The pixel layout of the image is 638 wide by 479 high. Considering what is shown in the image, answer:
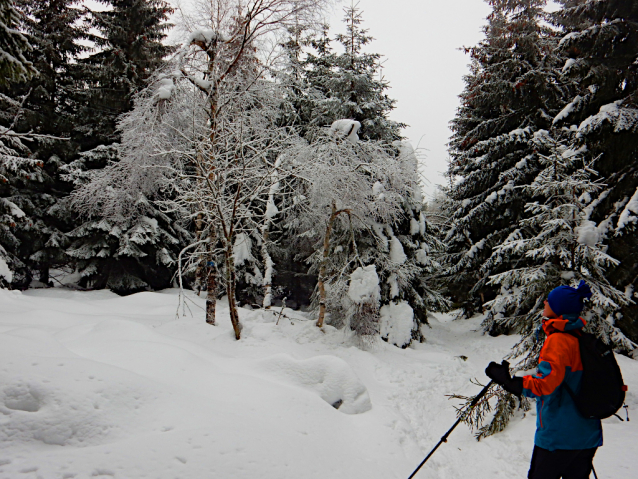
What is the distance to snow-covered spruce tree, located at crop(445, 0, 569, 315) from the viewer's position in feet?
38.7

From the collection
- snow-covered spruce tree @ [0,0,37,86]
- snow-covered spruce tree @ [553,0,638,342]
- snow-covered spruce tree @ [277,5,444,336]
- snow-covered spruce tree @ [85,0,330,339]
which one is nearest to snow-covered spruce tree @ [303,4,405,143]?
snow-covered spruce tree @ [277,5,444,336]

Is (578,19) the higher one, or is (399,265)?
(578,19)

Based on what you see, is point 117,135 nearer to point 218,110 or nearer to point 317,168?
point 218,110

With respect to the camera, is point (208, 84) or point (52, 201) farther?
point (52, 201)

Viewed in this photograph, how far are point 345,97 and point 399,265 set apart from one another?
5.95m

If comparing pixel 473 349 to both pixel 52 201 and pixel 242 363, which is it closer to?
pixel 242 363

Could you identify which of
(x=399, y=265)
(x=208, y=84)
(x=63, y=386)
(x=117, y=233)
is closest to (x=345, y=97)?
(x=208, y=84)

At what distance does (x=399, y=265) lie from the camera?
1076cm

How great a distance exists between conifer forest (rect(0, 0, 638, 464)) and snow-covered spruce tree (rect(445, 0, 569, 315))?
3.0 inches

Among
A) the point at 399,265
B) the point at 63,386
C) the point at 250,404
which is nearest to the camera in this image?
the point at 63,386

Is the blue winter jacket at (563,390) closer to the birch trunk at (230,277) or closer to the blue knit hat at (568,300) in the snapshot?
the blue knit hat at (568,300)

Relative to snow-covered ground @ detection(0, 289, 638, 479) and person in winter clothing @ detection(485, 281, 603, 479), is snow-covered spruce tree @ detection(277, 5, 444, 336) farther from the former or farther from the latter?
person in winter clothing @ detection(485, 281, 603, 479)

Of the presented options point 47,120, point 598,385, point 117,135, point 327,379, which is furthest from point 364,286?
point 47,120

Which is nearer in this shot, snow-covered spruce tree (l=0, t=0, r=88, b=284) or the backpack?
the backpack
